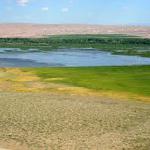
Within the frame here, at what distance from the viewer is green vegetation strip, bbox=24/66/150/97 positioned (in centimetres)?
3662

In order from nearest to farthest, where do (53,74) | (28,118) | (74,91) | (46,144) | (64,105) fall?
(46,144), (28,118), (64,105), (74,91), (53,74)

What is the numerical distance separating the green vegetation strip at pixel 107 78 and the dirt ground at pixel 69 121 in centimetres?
299

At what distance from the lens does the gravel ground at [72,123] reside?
69.7ft

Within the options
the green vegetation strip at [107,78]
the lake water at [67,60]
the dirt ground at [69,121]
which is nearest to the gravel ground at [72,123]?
the dirt ground at [69,121]

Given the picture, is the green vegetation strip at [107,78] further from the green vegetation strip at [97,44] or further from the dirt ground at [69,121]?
the green vegetation strip at [97,44]

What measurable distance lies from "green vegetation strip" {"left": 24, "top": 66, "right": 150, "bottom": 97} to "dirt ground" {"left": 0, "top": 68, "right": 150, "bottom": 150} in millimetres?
2987

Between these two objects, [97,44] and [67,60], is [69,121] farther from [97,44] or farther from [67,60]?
[97,44]

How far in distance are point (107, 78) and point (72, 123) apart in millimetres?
18066

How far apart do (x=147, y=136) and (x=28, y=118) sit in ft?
23.4

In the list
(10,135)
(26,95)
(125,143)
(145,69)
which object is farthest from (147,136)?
(145,69)

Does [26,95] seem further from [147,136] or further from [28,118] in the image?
[147,136]

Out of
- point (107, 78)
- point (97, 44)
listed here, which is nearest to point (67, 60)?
point (107, 78)

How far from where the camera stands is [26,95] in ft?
110

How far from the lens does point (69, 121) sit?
83.1 feet
